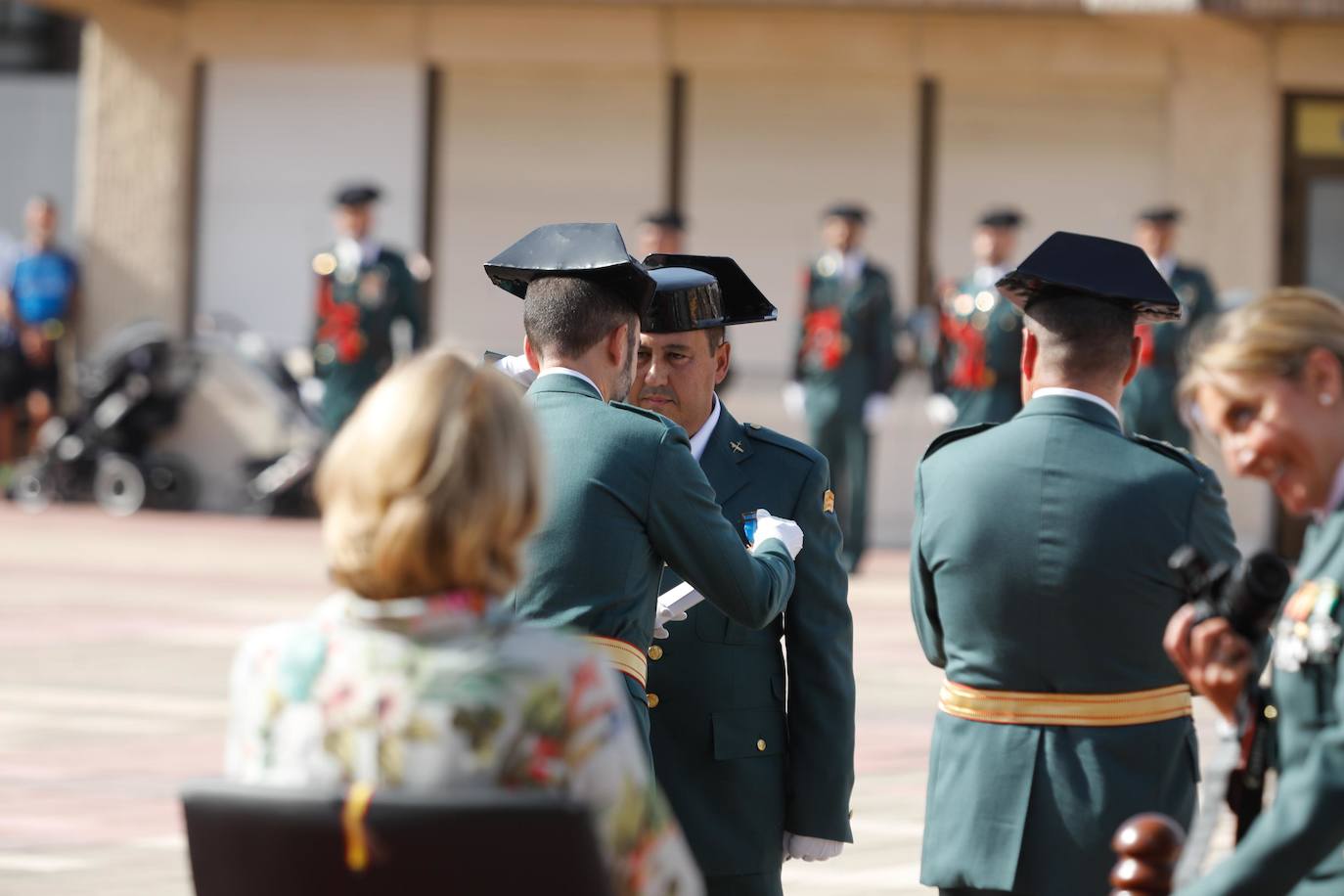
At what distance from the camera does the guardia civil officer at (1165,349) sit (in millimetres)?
14359

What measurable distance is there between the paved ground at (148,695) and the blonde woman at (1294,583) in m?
3.60

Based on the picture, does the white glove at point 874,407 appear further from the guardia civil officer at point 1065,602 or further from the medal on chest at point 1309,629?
the medal on chest at point 1309,629

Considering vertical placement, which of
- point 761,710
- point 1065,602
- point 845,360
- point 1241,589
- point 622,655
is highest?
point 845,360

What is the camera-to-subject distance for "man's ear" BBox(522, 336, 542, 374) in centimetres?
414

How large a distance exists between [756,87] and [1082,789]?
15.2 meters

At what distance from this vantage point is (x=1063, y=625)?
12.8 ft

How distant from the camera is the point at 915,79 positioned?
1842 cm

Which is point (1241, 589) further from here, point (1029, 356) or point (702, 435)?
point (702, 435)

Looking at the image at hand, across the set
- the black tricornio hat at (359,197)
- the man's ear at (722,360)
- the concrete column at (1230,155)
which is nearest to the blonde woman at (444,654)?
the man's ear at (722,360)

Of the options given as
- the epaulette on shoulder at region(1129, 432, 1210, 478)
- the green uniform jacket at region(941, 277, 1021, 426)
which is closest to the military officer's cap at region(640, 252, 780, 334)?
the epaulette on shoulder at region(1129, 432, 1210, 478)

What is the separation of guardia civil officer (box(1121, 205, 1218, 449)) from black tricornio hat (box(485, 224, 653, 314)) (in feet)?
33.0

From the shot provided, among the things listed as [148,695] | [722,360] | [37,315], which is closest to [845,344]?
[148,695]

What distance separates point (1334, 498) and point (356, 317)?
13.2m

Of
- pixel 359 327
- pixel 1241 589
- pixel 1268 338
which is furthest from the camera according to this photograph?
pixel 359 327
